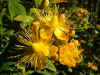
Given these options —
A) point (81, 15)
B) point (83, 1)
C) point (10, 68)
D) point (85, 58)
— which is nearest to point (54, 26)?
point (10, 68)

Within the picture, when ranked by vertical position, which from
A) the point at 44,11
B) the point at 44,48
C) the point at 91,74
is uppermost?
the point at 44,11

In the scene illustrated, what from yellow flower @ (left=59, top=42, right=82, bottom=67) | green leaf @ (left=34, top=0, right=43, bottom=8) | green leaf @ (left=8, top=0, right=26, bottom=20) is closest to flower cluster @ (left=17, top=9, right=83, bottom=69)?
yellow flower @ (left=59, top=42, right=82, bottom=67)

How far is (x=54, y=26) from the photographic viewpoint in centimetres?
151

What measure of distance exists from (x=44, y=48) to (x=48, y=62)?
15 centimetres

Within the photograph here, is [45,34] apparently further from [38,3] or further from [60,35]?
[38,3]

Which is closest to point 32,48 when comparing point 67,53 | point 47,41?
point 47,41

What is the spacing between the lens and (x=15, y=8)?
1617 mm

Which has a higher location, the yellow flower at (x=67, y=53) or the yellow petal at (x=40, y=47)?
the yellow petal at (x=40, y=47)

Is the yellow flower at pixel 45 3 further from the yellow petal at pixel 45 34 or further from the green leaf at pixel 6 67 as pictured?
the green leaf at pixel 6 67

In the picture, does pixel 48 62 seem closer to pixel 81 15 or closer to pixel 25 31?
pixel 25 31

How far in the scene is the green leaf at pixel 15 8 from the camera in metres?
1.56

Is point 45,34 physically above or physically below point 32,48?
above

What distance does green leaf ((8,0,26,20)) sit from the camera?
1562 millimetres

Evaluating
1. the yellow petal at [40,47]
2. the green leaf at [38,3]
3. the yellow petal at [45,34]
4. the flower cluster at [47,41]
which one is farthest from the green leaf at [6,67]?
the green leaf at [38,3]
